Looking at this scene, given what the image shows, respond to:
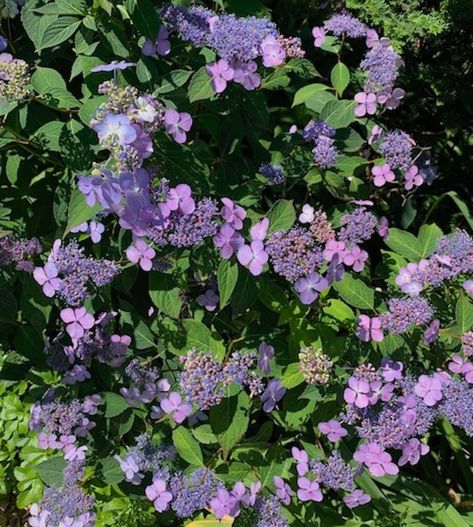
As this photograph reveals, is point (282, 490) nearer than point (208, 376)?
No

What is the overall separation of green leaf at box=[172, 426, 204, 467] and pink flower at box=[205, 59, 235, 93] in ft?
2.89

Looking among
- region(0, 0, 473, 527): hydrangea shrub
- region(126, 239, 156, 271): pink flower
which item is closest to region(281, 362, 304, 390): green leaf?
region(0, 0, 473, 527): hydrangea shrub

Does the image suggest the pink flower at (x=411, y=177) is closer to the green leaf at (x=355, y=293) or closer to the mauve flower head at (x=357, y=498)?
the green leaf at (x=355, y=293)

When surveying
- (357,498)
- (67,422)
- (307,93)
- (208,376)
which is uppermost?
(307,93)

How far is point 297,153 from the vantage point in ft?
5.32

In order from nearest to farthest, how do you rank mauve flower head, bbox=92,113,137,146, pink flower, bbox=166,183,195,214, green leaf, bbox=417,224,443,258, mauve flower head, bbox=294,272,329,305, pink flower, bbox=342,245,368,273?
mauve flower head, bbox=92,113,137,146 → pink flower, bbox=166,183,195,214 → mauve flower head, bbox=294,272,329,305 → pink flower, bbox=342,245,368,273 → green leaf, bbox=417,224,443,258

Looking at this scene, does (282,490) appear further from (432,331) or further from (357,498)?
(432,331)

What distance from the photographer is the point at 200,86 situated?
1.36 metres

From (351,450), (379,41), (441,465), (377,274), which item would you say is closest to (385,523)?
(351,450)

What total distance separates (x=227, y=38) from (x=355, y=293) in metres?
0.69

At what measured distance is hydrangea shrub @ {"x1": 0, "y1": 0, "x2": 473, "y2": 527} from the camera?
1283 millimetres

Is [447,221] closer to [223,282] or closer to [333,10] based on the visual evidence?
[333,10]

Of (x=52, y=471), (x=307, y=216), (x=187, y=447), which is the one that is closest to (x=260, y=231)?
(x=307, y=216)

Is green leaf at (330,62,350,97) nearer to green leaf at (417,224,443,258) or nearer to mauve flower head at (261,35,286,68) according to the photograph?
mauve flower head at (261,35,286,68)
